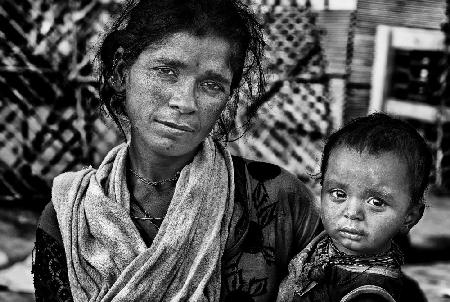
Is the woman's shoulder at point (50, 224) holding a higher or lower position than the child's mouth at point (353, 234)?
lower

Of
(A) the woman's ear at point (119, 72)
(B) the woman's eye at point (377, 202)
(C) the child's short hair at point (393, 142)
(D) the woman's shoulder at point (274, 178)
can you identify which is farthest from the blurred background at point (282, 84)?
(B) the woman's eye at point (377, 202)

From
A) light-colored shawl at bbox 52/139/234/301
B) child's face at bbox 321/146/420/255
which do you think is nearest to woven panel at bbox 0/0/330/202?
light-colored shawl at bbox 52/139/234/301

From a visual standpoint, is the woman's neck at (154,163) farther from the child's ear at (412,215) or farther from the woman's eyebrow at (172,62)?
the child's ear at (412,215)

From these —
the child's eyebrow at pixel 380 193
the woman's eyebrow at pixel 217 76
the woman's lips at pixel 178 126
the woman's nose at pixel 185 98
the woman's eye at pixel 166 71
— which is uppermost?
A: the woman's eye at pixel 166 71

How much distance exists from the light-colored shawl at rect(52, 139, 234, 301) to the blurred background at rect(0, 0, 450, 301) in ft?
9.49

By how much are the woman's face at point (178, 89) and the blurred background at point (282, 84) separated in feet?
9.74

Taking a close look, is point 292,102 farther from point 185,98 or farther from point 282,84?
point 185,98

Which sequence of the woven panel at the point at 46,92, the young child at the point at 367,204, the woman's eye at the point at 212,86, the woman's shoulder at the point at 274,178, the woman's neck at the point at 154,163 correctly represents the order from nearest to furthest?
the young child at the point at 367,204 → the woman's eye at the point at 212,86 → the woman's neck at the point at 154,163 → the woman's shoulder at the point at 274,178 → the woven panel at the point at 46,92

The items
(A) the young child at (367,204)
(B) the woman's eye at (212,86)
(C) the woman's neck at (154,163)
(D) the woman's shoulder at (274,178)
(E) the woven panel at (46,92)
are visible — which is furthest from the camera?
(E) the woven panel at (46,92)

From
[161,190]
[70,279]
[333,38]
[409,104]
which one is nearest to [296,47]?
[333,38]

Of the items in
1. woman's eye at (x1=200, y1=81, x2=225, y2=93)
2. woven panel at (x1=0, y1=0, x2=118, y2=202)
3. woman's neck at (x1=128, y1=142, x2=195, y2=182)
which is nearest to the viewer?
→ woman's eye at (x1=200, y1=81, x2=225, y2=93)

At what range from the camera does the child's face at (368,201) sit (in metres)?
1.96

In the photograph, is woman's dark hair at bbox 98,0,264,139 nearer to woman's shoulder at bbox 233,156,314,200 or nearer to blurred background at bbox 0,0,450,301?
woman's shoulder at bbox 233,156,314,200

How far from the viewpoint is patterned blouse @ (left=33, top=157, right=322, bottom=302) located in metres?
2.13
